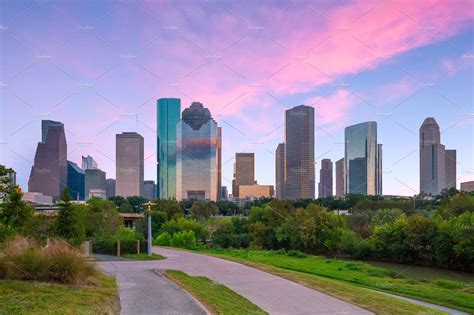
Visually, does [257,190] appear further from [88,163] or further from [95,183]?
[88,163]

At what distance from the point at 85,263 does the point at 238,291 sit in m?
3.85

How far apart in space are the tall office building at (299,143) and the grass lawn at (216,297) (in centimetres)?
1067

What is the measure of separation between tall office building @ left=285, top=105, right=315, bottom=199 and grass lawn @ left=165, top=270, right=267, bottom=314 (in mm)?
10666

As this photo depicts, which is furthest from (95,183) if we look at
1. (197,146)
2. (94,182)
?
(197,146)

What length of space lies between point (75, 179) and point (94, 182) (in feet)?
7.99

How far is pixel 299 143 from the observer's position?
21969mm

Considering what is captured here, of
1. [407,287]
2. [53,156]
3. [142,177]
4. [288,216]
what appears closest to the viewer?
[407,287]

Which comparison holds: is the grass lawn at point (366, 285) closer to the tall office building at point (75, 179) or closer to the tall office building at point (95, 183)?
the tall office building at point (95, 183)

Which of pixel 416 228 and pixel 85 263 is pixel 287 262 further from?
pixel 85 263

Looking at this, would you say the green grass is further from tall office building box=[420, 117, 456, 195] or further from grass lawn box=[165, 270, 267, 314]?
tall office building box=[420, 117, 456, 195]

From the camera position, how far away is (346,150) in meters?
20.4

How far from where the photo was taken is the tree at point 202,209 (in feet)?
125

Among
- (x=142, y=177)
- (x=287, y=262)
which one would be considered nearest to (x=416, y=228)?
(x=287, y=262)

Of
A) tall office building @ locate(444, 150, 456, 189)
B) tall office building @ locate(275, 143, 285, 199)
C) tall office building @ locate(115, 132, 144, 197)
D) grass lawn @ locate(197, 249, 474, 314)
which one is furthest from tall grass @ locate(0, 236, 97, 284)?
tall office building @ locate(444, 150, 456, 189)
